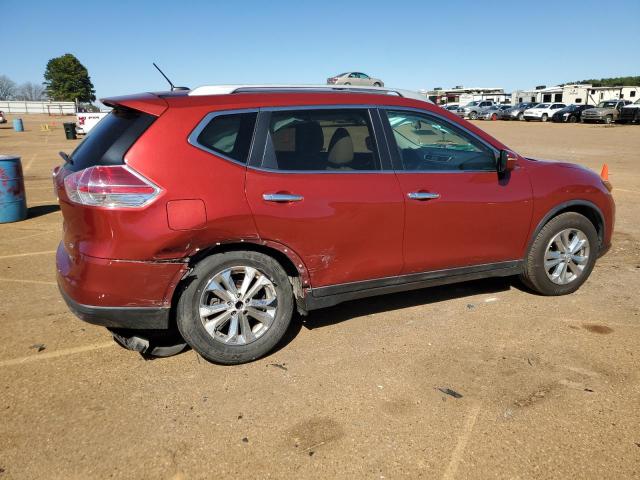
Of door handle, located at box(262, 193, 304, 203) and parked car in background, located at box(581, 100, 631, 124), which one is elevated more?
parked car in background, located at box(581, 100, 631, 124)

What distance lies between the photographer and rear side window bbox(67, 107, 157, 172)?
310 centimetres

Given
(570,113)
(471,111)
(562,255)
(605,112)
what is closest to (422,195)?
(562,255)

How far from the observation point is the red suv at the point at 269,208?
10.1ft

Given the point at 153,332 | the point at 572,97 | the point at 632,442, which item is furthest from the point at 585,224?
the point at 572,97

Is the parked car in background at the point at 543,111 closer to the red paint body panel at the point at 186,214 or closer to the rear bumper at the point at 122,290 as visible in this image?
the red paint body panel at the point at 186,214

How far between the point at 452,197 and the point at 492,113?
52299mm

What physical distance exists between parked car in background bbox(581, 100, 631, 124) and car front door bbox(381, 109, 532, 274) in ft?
131

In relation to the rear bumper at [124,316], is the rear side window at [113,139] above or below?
above

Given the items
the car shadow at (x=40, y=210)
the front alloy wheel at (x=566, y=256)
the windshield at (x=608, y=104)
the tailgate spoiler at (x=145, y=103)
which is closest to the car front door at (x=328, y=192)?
the tailgate spoiler at (x=145, y=103)

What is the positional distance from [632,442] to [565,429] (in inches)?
12.3

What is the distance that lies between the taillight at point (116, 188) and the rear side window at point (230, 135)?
0.45 m

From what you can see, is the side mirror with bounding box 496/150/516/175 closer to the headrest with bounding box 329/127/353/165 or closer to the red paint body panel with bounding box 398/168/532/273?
the red paint body panel with bounding box 398/168/532/273

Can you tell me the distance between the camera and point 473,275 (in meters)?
4.21

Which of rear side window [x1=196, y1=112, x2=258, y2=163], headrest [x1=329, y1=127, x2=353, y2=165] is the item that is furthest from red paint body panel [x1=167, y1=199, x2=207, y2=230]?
headrest [x1=329, y1=127, x2=353, y2=165]
